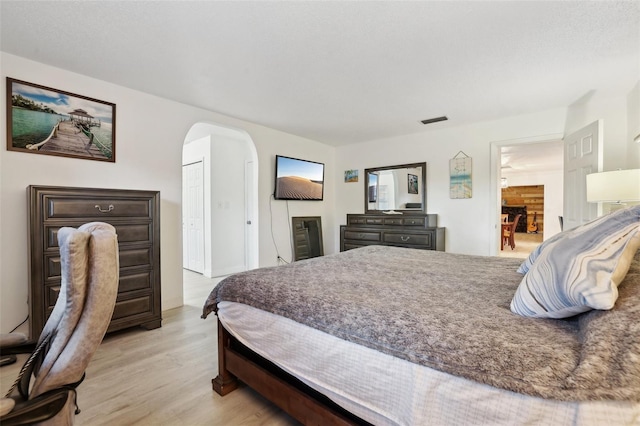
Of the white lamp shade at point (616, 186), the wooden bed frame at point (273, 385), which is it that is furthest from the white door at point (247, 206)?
the white lamp shade at point (616, 186)

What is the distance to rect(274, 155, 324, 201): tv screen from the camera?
14.7 ft

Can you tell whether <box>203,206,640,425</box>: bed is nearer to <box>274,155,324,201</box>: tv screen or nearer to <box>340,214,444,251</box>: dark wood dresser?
<box>340,214,444,251</box>: dark wood dresser

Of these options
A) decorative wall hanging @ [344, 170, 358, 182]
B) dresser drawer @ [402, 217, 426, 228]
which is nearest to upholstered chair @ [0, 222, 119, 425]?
dresser drawer @ [402, 217, 426, 228]

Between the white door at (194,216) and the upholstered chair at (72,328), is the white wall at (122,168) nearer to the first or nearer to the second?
the white door at (194,216)

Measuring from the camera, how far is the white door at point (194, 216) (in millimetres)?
4977

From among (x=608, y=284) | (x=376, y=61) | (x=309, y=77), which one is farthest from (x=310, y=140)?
(x=608, y=284)

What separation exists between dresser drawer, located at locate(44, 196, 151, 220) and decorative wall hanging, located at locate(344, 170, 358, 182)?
357 centimetres

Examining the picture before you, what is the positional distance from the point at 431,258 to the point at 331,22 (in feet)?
6.24

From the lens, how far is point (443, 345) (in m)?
0.92

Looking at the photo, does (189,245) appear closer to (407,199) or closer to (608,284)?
(407,199)

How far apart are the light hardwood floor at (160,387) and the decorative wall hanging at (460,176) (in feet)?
12.3

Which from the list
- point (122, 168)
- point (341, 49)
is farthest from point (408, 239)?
point (122, 168)

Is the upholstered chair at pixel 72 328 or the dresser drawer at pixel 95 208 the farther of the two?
the dresser drawer at pixel 95 208

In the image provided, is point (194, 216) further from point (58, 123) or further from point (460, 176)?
point (460, 176)
